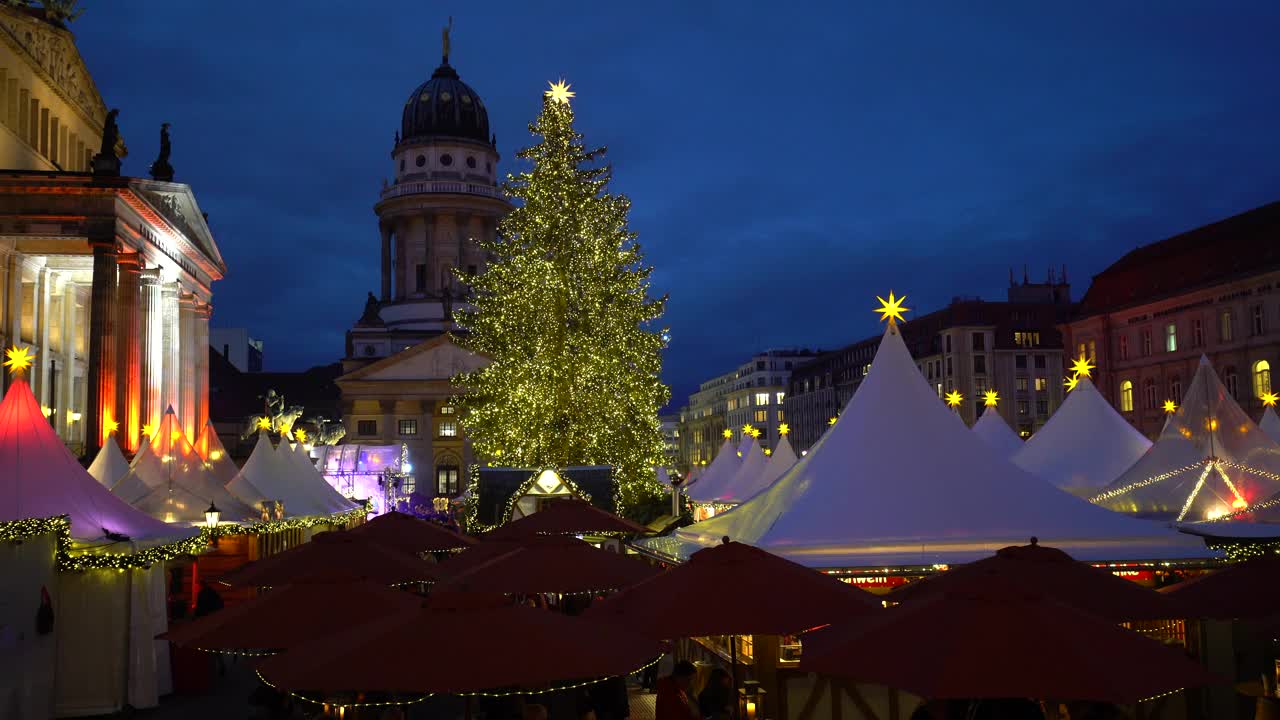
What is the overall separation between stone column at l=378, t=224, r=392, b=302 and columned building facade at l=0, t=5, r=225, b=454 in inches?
2036

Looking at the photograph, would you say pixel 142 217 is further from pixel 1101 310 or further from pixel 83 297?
pixel 1101 310

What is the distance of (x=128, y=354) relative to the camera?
41438mm

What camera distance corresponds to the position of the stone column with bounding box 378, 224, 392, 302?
364ft

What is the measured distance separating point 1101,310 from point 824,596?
69371mm

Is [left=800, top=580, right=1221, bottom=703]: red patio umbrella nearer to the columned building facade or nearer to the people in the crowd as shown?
the people in the crowd

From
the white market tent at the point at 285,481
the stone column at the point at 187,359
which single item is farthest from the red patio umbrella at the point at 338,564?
the stone column at the point at 187,359

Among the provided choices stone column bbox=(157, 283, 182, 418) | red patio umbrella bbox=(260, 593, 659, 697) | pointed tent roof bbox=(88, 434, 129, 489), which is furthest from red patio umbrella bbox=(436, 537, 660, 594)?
stone column bbox=(157, 283, 182, 418)

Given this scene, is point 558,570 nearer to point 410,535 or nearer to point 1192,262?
point 410,535

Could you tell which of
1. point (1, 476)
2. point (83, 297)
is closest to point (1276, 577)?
point (1, 476)

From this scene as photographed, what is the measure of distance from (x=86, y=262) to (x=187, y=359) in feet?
25.4

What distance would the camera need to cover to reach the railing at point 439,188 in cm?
10794

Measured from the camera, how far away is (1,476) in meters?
16.7

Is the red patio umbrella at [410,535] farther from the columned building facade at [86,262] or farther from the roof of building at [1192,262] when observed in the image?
the roof of building at [1192,262]

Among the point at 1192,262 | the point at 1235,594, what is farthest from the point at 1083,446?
the point at 1192,262
